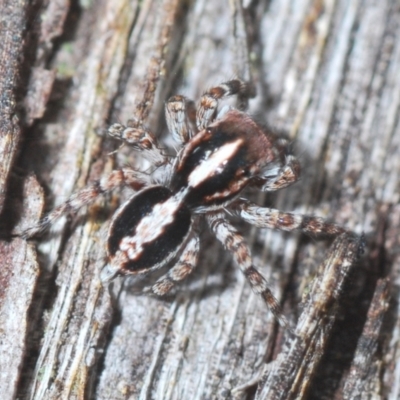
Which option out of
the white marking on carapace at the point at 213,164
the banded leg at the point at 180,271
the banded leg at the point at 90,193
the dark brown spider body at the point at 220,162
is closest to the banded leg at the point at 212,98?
the dark brown spider body at the point at 220,162

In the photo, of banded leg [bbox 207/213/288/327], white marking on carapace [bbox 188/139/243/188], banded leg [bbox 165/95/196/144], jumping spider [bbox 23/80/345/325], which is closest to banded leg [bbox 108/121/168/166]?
jumping spider [bbox 23/80/345/325]

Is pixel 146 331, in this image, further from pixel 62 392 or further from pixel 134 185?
pixel 134 185

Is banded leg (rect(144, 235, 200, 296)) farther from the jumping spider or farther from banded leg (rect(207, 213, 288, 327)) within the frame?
banded leg (rect(207, 213, 288, 327))

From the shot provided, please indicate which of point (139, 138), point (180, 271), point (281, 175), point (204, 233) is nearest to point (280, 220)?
point (281, 175)

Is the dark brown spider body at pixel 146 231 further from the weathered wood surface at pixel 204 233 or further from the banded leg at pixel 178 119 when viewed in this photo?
the banded leg at pixel 178 119

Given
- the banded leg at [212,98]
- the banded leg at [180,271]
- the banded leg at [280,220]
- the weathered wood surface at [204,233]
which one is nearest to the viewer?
the weathered wood surface at [204,233]

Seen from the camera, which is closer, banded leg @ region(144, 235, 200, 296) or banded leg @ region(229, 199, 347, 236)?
banded leg @ region(144, 235, 200, 296)

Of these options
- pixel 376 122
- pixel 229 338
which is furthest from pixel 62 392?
pixel 376 122
